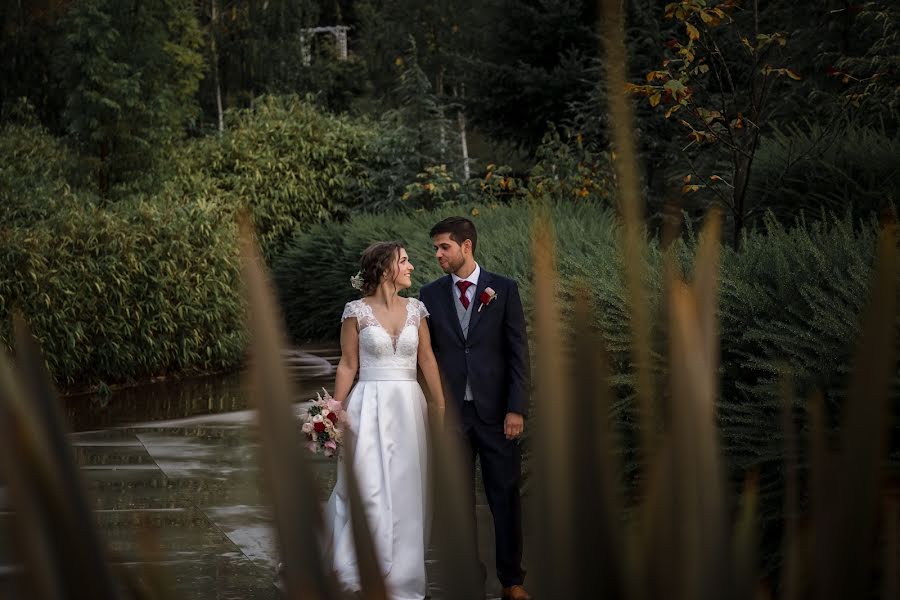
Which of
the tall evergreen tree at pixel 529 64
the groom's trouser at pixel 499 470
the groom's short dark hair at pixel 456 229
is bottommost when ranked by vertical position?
the groom's trouser at pixel 499 470

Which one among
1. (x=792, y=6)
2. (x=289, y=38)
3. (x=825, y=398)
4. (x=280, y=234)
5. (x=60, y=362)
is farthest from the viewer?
(x=289, y=38)

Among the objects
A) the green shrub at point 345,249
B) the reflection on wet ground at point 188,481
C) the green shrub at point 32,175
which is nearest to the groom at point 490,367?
the reflection on wet ground at point 188,481

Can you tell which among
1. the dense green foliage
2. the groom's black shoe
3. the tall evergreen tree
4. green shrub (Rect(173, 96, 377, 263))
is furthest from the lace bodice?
green shrub (Rect(173, 96, 377, 263))

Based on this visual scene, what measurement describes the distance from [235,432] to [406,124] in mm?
14509

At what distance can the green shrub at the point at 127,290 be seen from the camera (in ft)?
44.9

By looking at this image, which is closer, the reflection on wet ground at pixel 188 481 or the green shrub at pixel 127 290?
the reflection on wet ground at pixel 188 481

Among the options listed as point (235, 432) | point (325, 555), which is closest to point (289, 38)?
point (235, 432)

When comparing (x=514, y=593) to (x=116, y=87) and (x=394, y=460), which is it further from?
(x=116, y=87)

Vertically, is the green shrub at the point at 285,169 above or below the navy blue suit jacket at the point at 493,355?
above

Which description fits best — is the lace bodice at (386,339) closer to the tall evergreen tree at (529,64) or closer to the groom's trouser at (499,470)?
the groom's trouser at (499,470)

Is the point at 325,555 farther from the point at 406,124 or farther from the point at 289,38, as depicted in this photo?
the point at 289,38

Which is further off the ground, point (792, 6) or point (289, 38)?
point (289, 38)

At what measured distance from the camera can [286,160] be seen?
2523 cm

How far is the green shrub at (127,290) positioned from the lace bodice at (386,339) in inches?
281
